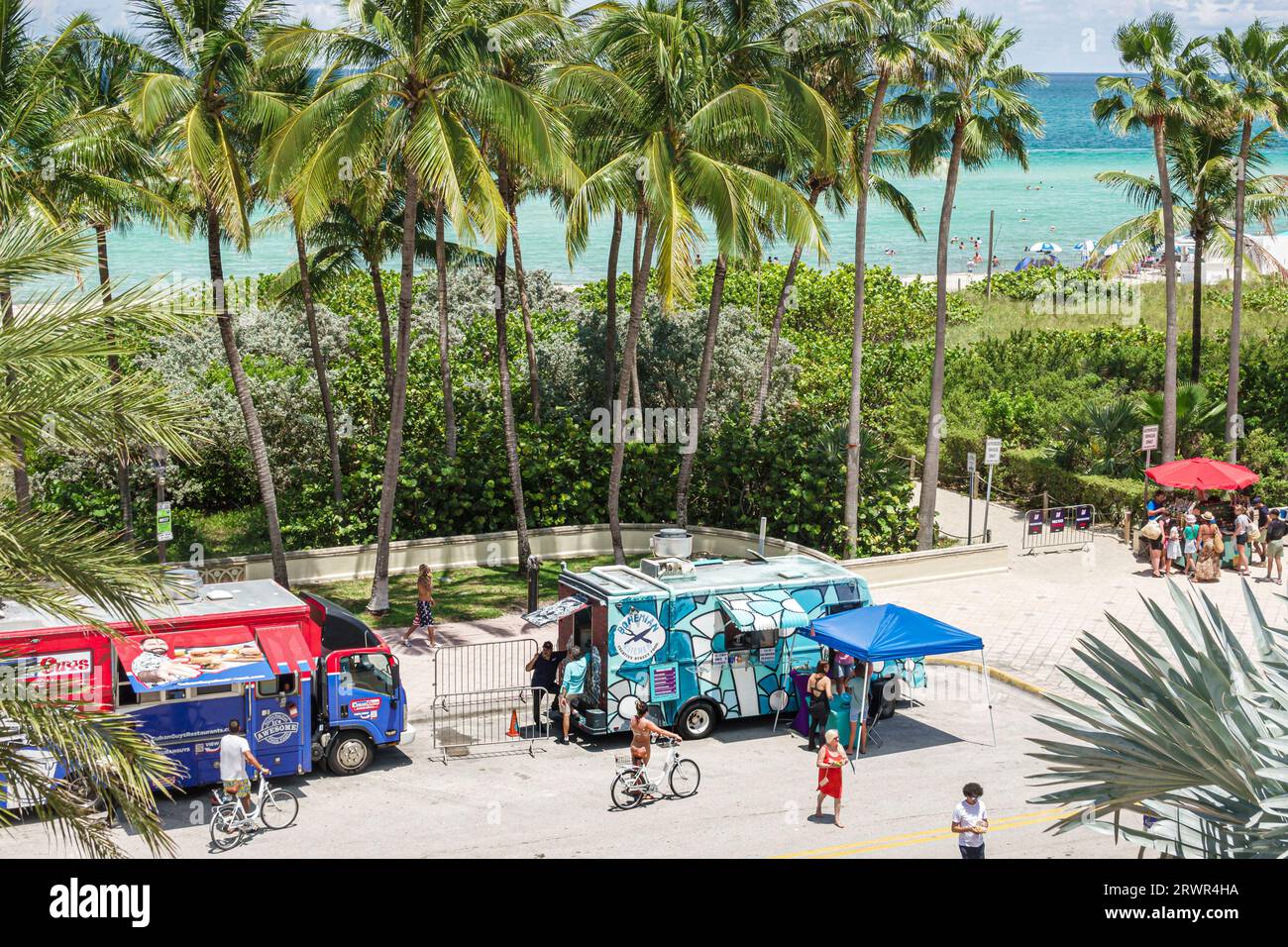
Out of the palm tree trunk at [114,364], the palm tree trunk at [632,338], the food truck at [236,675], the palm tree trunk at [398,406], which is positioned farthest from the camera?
the palm tree trunk at [632,338]

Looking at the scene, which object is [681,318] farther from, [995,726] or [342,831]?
[342,831]

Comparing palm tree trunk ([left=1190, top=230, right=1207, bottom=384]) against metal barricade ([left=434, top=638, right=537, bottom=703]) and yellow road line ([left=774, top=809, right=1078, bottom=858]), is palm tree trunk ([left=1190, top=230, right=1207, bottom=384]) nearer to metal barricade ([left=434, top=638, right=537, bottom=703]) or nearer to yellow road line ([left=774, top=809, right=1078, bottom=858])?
metal barricade ([left=434, top=638, right=537, bottom=703])

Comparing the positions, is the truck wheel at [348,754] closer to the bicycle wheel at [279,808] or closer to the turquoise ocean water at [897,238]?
the bicycle wheel at [279,808]

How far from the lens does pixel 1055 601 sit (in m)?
26.0

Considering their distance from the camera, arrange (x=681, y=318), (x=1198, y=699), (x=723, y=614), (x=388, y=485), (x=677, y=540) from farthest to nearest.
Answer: (x=681, y=318) < (x=388, y=485) < (x=677, y=540) < (x=723, y=614) < (x=1198, y=699)

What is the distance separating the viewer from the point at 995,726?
19516mm

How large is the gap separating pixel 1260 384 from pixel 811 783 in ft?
82.5

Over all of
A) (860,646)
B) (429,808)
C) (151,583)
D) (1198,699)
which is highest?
(151,583)

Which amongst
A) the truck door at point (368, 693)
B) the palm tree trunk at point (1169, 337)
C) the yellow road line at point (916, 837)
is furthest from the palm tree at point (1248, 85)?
the truck door at point (368, 693)

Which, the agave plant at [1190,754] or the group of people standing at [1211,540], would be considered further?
the group of people standing at [1211,540]

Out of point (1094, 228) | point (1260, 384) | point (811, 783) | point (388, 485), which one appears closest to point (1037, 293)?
point (1260, 384)

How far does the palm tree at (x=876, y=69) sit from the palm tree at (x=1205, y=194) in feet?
31.7

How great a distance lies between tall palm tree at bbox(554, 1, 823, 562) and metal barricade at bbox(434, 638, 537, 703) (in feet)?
16.3

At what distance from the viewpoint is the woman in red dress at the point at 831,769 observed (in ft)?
50.3
